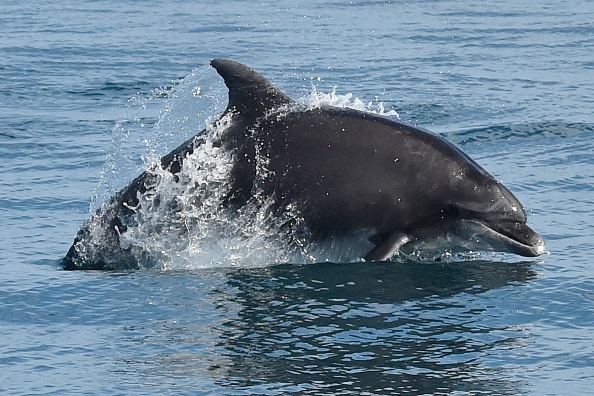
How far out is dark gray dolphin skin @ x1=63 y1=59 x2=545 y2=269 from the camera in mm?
12438

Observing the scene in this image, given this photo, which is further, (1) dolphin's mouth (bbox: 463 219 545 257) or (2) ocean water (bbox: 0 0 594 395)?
(1) dolphin's mouth (bbox: 463 219 545 257)

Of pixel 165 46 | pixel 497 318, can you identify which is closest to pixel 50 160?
pixel 497 318

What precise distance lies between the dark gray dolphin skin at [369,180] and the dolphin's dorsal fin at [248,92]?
1 centimetres

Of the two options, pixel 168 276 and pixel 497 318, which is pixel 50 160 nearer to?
pixel 168 276

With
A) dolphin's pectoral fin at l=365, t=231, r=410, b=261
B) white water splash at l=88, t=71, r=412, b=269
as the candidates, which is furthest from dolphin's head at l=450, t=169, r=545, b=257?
white water splash at l=88, t=71, r=412, b=269

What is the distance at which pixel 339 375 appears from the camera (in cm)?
951

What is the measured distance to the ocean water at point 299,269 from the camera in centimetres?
977

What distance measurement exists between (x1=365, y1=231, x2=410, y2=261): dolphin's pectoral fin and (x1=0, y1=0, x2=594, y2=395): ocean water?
24 centimetres

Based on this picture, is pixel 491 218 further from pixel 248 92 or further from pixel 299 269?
pixel 248 92

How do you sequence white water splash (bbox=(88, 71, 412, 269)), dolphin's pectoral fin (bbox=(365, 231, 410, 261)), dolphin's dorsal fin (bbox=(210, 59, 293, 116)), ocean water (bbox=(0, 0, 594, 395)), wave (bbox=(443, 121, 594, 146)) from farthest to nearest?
wave (bbox=(443, 121, 594, 146))
dolphin's dorsal fin (bbox=(210, 59, 293, 116))
white water splash (bbox=(88, 71, 412, 269))
dolphin's pectoral fin (bbox=(365, 231, 410, 261))
ocean water (bbox=(0, 0, 594, 395))

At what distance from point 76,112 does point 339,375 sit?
14343mm

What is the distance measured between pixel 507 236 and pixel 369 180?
153 centimetres

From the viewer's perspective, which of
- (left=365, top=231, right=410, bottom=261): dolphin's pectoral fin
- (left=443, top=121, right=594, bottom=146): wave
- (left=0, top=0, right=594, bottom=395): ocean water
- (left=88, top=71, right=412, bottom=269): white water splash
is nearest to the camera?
(left=0, top=0, right=594, bottom=395): ocean water

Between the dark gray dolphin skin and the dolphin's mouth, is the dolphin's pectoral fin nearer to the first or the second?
the dark gray dolphin skin
